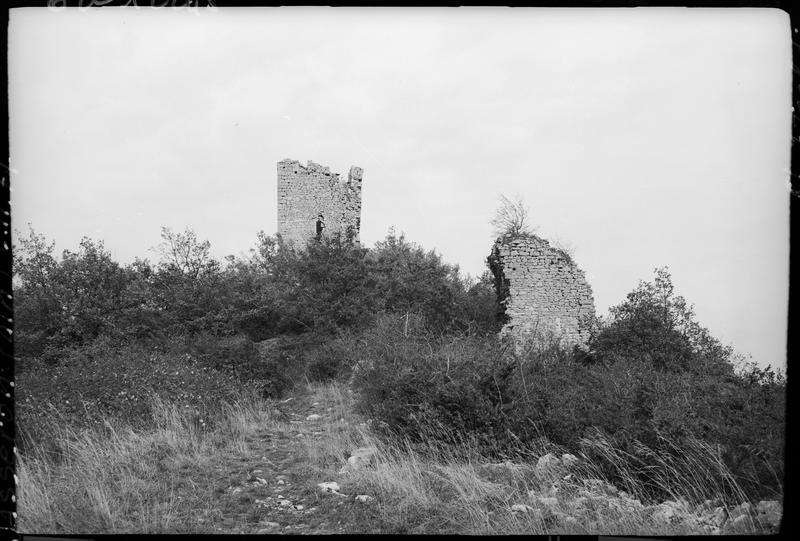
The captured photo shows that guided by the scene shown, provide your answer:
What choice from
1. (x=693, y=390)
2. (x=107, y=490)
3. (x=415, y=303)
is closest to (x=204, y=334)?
(x=415, y=303)

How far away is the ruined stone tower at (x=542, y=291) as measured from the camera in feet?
40.4

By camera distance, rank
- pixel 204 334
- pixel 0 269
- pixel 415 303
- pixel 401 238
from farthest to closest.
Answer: pixel 401 238, pixel 415 303, pixel 204 334, pixel 0 269

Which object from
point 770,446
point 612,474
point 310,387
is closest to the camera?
point 770,446

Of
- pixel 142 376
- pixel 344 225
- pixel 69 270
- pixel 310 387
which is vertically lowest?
pixel 310 387

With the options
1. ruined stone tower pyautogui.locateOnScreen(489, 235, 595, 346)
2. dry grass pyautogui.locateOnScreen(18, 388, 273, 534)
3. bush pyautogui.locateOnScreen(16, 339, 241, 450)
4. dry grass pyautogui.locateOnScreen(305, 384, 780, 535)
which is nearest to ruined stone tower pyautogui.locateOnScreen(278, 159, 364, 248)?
ruined stone tower pyautogui.locateOnScreen(489, 235, 595, 346)

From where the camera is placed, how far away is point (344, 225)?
2147cm

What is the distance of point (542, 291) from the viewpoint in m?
12.5

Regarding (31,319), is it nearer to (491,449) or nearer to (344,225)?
(491,449)

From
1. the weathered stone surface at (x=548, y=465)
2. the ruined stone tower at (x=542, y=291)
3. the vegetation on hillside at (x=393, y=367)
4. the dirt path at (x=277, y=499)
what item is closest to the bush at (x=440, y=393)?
the vegetation on hillside at (x=393, y=367)

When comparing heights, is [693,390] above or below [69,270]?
below

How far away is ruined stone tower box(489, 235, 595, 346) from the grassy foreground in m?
6.33

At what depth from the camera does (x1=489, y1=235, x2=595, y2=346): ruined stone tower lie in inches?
485

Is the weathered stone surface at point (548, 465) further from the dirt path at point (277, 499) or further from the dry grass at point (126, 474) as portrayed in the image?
the dry grass at point (126, 474)

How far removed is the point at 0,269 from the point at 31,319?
30.2 ft
